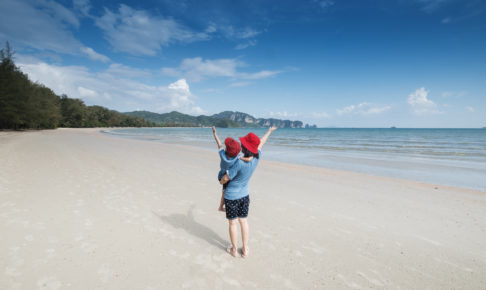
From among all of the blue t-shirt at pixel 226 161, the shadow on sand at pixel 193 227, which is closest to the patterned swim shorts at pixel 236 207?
the blue t-shirt at pixel 226 161

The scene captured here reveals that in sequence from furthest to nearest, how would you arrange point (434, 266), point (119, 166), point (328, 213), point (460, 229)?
point (119, 166), point (328, 213), point (460, 229), point (434, 266)

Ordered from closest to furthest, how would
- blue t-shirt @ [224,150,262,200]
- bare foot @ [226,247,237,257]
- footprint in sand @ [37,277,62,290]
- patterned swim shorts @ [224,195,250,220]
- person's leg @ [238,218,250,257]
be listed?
footprint in sand @ [37,277,62,290], blue t-shirt @ [224,150,262,200], patterned swim shorts @ [224,195,250,220], person's leg @ [238,218,250,257], bare foot @ [226,247,237,257]

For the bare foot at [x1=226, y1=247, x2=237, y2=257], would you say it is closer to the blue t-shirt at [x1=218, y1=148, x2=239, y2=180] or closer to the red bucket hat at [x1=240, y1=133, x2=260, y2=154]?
the blue t-shirt at [x1=218, y1=148, x2=239, y2=180]

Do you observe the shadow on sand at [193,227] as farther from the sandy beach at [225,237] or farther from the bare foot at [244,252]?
the bare foot at [244,252]


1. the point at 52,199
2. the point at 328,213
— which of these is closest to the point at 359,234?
the point at 328,213

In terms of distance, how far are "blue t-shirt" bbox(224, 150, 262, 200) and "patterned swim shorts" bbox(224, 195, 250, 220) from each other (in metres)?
0.07

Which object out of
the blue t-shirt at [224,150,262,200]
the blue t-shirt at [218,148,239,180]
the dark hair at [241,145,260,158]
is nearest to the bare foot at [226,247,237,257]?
the blue t-shirt at [224,150,262,200]

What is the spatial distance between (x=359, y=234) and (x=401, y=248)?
2.35ft

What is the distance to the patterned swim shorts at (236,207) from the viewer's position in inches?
129

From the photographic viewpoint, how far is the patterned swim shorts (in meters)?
3.28

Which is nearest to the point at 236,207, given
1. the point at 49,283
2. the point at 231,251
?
the point at 231,251

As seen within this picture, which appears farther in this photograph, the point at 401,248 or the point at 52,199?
the point at 52,199

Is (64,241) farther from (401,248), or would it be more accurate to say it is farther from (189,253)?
(401,248)

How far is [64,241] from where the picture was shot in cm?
377
